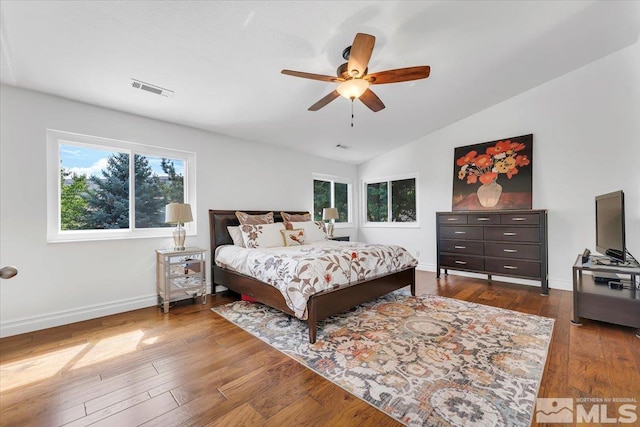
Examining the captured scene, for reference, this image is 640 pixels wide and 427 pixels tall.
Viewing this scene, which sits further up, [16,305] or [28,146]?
[28,146]

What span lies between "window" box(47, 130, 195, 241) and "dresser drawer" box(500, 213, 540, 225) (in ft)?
14.9

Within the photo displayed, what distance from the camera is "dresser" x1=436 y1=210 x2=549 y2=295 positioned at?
148 inches

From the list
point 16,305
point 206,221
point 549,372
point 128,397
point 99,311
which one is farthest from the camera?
point 206,221

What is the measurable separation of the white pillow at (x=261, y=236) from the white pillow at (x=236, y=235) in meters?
0.12

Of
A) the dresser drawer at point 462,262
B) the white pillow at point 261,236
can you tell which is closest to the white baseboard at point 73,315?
the white pillow at point 261,236

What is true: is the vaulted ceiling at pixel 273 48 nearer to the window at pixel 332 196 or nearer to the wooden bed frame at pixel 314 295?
the wooden bed frame at pixel 314 295

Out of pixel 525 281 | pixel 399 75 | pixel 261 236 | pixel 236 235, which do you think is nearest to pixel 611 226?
pixel 525 281

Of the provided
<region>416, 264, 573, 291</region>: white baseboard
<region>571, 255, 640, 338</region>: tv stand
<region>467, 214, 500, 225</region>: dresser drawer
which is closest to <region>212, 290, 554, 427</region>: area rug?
<region>571, 255, 640, 338</region>: tv stand

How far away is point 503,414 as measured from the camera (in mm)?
1530

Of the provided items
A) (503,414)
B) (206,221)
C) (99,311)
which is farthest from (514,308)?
(99,311)

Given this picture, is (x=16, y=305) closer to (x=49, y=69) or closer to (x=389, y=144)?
(x=49, y=69)

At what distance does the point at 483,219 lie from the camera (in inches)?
166

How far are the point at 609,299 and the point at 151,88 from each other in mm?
5002

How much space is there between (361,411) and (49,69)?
3716 mm
